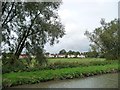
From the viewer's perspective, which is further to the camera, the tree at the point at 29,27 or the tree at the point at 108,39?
the tree at the point at 108,39

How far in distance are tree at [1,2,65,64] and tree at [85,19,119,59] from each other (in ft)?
75.3

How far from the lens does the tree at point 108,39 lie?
135 ft

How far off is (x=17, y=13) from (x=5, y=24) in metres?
1.21

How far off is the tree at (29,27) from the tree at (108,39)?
22948 millimetres

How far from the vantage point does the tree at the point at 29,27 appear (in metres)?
18.2

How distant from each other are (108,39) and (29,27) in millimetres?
23753

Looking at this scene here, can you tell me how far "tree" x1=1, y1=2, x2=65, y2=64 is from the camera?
59.9 ft

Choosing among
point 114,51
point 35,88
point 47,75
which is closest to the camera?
point 35,88

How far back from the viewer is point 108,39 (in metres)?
41.0

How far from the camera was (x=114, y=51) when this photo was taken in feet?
134

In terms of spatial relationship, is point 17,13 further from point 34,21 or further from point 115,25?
point 115,25

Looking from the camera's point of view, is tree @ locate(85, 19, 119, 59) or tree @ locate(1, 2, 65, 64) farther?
tree @ locate(85, 19, 119, 59)

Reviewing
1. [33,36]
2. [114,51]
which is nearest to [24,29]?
[33,36]

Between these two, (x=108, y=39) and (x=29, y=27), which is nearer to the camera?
(x=29, y=27)
